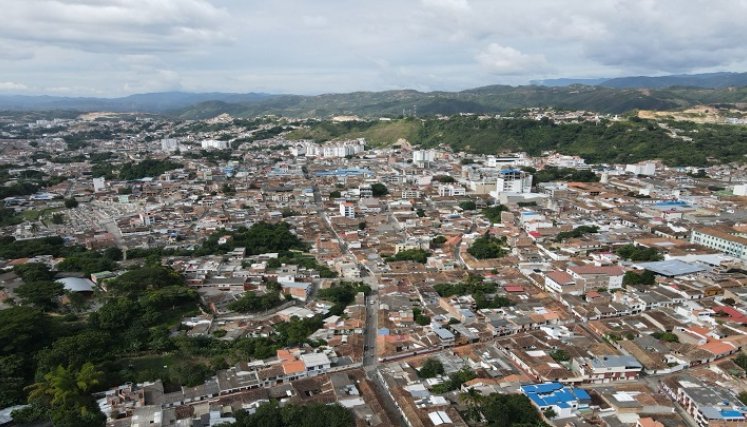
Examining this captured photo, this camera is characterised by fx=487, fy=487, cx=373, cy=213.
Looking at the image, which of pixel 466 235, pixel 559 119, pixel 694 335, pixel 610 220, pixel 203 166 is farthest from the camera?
pixel 559 119

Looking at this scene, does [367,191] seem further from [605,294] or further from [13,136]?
[13,136]

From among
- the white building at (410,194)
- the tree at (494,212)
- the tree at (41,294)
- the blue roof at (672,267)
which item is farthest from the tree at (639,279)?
the tree at (41,294)

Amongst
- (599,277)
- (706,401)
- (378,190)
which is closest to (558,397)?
(706,401)

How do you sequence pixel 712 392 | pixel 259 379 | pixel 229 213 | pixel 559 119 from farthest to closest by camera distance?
1. pixel 559 119
2. pixel 229 213
3. pixel 259 379
4. pixel 712 392

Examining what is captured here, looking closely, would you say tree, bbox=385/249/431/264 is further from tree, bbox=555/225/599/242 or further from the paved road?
tree, bbox=555/225/599/242

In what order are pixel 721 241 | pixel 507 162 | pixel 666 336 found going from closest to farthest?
pixel 666 336
pixel 721 241
pixel 507 162

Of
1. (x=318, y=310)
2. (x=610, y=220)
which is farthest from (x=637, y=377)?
(x=610, y=220)

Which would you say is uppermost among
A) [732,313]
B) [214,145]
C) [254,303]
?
[214,145]

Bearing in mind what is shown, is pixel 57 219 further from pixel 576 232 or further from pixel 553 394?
pixel 553 394
